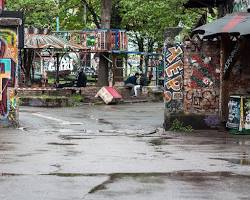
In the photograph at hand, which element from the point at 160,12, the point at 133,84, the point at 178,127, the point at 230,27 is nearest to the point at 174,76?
the point at 178,127

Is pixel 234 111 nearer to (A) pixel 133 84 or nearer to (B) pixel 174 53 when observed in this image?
(B) pixel 174 53

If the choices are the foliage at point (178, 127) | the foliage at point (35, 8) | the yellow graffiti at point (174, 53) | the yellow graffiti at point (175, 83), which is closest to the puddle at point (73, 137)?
the foliage at point (178, 127)

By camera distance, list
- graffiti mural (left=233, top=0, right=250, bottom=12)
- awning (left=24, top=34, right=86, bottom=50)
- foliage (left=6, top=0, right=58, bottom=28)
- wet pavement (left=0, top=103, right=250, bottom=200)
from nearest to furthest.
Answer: wet pavement (left=0, top=103, right=250, bottom=200) → graffiti mural (left=233, top=0, right=250, bottom=12) → awning (left=24, top=34, right=86, bottom=50) → foliage (left=6, top=0, right=58, bottom=28)

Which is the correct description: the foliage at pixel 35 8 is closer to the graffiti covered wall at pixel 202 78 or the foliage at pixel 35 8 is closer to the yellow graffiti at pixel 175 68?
the yellow graffiti at pixel 175 68

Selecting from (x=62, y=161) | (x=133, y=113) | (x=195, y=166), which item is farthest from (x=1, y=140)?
(x=133, y=113)

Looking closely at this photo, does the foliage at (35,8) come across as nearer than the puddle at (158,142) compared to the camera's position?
No

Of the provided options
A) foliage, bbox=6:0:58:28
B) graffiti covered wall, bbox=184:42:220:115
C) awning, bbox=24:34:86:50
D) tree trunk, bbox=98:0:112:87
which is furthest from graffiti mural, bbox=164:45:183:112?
foliage, bbox=6:0:58:28

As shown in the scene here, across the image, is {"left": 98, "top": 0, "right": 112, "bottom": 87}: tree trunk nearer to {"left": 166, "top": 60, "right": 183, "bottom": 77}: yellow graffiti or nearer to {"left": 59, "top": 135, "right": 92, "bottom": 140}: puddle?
{"left": 166, "top": 60, "right": 183, "bottom": 77}: yellow graffiti

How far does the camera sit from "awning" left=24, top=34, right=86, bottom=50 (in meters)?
30.5

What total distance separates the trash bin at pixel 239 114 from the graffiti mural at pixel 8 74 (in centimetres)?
605

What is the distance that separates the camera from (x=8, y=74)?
1747 centimetres

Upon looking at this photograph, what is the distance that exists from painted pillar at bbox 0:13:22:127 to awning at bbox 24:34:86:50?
13.0 metres

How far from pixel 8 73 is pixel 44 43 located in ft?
44.1

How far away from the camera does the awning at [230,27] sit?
1524cm
